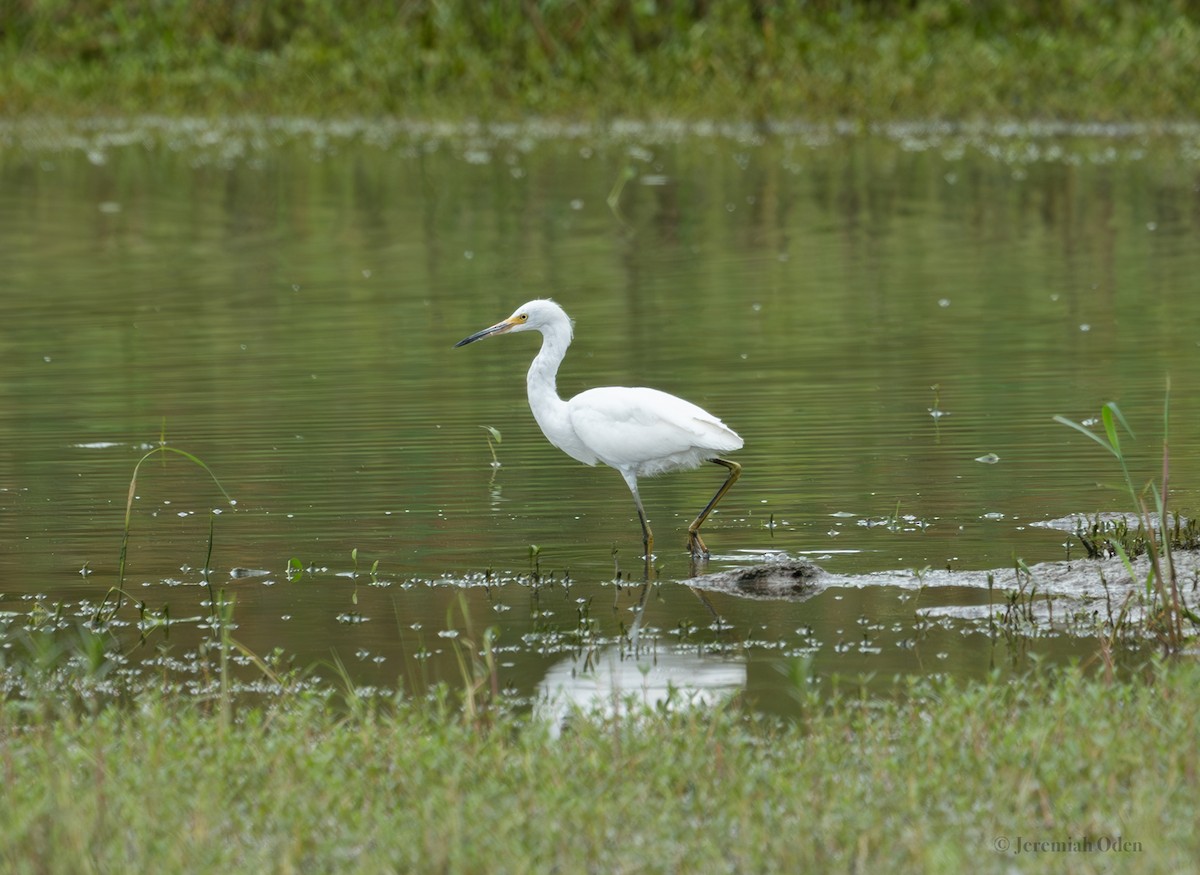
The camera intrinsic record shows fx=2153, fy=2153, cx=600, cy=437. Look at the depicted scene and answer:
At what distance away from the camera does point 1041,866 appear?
4879mm

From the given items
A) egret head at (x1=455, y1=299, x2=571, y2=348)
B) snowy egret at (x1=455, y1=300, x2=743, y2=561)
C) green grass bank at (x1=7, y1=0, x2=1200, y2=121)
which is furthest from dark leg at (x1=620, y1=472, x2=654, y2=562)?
green grass bank at (x1=7, y1=0, x2=1200, y2=121)

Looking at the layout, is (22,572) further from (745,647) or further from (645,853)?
(645,853)

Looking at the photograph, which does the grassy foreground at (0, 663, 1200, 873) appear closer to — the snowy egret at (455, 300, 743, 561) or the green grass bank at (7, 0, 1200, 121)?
the snowy egret at (455, 300, 743, 561)

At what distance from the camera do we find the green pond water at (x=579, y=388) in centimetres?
784

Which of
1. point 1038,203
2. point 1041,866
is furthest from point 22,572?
point 1038,203

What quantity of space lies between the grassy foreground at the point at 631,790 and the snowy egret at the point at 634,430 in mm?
2627

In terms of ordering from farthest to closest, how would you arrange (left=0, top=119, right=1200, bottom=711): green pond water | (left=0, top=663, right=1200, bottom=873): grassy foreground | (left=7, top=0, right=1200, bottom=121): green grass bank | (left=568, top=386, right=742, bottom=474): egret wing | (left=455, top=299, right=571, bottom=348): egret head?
(left=7, top=0, right=1200, bottom=121): green grass bank, (left=455, top=299, right=571, bottom=348): egret head, (left=568, top=386, right=742, bottom=474): egret wing, (left=0, top=119, right=1200, bottom=711): green pond water, (left=0, top=663, right=1200, bottom=873): grassy foreground

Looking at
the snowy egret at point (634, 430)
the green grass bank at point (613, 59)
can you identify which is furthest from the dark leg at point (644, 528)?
the green grass bank at point (613, 59)

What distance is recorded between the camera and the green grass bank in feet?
103

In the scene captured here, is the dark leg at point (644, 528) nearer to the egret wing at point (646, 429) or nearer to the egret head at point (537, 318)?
the egret wing at point (646, 429)

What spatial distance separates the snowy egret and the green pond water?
315mm

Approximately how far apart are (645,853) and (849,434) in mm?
6317

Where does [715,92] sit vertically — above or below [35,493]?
above

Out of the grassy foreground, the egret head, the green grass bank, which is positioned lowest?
the grassy foreground
